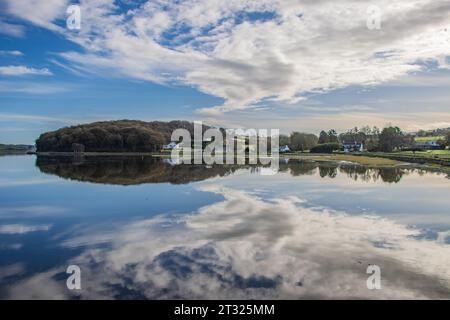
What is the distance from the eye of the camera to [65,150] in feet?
543

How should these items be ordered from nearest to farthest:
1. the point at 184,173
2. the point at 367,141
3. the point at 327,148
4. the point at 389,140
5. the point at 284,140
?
the point at 184,173, the point at 389,140, the point at 327,148, the point at 367,141, the point at 284,140

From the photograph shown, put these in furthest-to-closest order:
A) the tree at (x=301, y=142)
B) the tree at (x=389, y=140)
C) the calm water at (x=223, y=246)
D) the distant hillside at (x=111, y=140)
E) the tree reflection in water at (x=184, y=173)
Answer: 1. the distant hillside at (x=111, y=140)
2. the tree at (x=301, y=142)
3. the tree at (x=389, y=140)
4. the tree reflection in water at (x=184, y=173)
5. the calm water at (x=223, y=246)

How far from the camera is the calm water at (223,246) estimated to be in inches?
406

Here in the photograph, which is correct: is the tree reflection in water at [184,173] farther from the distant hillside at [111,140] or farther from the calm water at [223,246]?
the distant hillside at [111,140]

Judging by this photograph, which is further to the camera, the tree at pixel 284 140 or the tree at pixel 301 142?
the tree at pixel 284 140

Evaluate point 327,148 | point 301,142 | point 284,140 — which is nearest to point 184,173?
point 327,148

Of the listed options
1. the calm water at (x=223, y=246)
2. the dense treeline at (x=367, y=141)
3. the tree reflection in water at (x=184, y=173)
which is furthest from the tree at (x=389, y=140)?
the calm water at (x=223, y=246)

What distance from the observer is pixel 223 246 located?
14.1m

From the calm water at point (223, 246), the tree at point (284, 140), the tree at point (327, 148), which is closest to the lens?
the calm water at point (223, 246)

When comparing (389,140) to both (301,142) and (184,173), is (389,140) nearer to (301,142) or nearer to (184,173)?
(301,142)

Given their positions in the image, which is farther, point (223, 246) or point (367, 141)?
point (367, 141)

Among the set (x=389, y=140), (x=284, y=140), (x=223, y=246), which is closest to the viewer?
(x=223, y=246)

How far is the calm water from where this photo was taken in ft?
33.9
